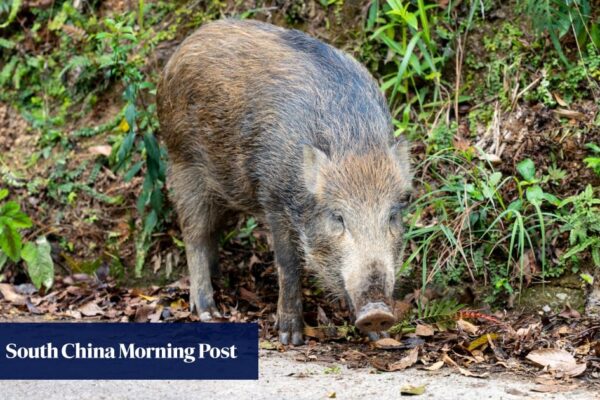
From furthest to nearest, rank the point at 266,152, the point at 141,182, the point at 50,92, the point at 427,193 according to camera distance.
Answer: the point at 50,92 < the point at 141,182 < the point at 427,193 < the point at 266,152

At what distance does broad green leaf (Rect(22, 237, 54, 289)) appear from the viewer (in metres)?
7.41

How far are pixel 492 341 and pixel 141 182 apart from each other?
3583mm

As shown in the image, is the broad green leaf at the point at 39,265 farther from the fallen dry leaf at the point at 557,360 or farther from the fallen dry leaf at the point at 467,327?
the fallen dry leaf at the point at 557,360

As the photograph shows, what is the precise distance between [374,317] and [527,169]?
220 centimetres

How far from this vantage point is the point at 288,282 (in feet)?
20.6

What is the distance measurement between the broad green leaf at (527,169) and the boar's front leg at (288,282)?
1686 mm

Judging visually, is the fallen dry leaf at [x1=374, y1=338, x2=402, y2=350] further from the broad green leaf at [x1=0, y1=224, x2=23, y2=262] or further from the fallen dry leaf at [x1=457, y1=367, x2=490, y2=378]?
the broad green leaf at [x1=0, y1=224, x2=23, y2=262]

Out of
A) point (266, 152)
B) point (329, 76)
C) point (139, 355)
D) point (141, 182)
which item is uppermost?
point (329, 76)

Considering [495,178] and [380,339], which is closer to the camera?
[380,339]

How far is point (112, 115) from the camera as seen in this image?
27.6 feet

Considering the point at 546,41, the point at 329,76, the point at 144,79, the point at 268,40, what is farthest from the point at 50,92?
the point at 546,41

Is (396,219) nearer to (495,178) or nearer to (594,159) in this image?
(495,178)

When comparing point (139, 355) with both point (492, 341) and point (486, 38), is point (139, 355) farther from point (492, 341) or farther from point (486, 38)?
point (486, 38)

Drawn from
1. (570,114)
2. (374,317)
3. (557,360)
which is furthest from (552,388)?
(570,114)
